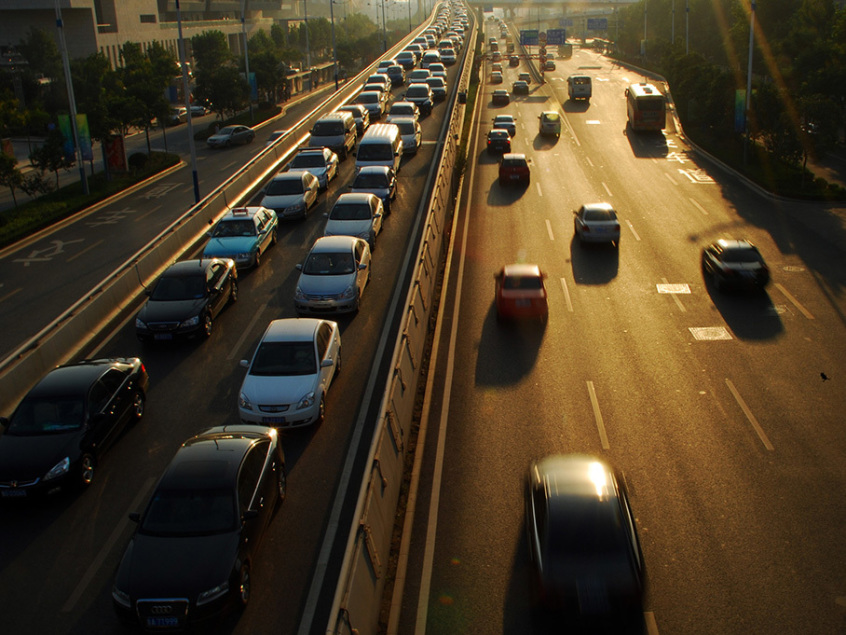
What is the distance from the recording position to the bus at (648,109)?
50.8m

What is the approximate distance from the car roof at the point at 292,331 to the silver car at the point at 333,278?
3.80 metres

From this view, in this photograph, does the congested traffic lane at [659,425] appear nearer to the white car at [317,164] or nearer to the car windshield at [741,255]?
the car windshield at [741,255]

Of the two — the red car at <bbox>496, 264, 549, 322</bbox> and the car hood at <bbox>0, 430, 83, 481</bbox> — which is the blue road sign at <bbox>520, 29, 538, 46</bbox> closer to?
the red car at <bbox>496, 264, 549, 322</bbox>

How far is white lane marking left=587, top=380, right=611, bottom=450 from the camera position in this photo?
50.1 ft

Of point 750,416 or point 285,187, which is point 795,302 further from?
point 285,187

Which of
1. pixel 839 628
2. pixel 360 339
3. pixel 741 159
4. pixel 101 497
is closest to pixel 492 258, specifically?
pixel 360 339

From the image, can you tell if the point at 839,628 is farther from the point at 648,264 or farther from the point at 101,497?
the point at 648,264

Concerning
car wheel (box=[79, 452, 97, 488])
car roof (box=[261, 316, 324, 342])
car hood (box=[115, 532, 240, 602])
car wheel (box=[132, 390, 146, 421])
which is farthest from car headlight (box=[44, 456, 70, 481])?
car roof (box=[261, 316, 324, 342])

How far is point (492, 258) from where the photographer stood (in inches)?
1086

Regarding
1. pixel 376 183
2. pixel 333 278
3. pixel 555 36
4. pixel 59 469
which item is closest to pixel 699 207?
pixel 376 183

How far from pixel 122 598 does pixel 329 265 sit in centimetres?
1318

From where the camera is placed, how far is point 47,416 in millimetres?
14344

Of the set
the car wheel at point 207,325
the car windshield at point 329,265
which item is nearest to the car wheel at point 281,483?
the car wheel at point 207,325

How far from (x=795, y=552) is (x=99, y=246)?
27.5 m
